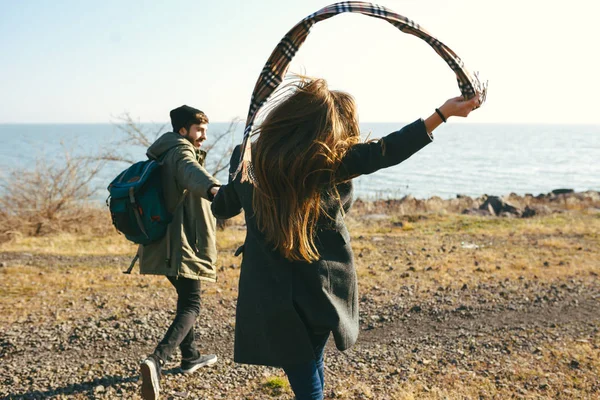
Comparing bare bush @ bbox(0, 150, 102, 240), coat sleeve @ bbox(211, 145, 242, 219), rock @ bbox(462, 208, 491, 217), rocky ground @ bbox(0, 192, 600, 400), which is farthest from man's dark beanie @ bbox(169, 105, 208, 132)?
rock @ bbox(462, 208, 491, 217)

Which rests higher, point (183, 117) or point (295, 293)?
point (183, 117)

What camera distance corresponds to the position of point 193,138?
396 cm

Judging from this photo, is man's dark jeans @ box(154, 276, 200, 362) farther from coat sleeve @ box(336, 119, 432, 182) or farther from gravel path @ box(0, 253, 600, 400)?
coat sleeve @ box(336, 119, 432, 182)

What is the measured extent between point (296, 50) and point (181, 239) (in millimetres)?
1877

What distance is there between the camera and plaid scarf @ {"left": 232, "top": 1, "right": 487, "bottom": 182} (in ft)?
7.18

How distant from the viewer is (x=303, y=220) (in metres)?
2.29

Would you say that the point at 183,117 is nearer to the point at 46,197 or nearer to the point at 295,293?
the point at 295,293

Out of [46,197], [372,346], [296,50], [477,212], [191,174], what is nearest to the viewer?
[296,50]

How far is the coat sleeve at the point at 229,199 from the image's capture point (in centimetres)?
252

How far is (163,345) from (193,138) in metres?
1.47

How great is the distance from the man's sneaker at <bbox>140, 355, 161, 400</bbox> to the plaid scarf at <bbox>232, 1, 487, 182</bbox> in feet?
5.86

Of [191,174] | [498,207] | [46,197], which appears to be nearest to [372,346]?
[191,174]

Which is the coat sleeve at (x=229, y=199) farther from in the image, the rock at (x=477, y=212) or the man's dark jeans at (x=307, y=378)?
the rock at (x=477, y=212)

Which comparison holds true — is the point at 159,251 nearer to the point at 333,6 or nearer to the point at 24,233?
the point at 333,6
